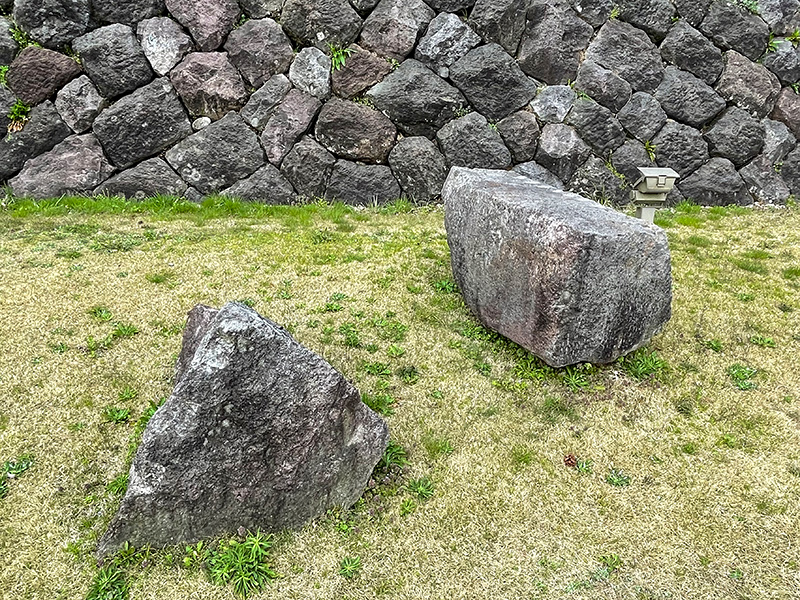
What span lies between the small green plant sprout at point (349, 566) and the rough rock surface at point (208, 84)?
6.23 m

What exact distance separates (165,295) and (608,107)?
243 inches

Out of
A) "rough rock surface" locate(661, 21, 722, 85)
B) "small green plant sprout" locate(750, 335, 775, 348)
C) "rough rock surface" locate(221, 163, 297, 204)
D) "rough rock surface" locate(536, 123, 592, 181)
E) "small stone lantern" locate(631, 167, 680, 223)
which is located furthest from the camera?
"rough rock surface" locate(661, 21, 722, 85)

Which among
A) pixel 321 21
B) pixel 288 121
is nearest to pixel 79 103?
pixel 288 121

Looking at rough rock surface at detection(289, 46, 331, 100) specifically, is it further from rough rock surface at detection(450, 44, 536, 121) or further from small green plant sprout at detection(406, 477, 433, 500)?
small green plant sprout at detection(406, 477, 433, 500)

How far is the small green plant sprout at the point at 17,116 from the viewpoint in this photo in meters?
7.01

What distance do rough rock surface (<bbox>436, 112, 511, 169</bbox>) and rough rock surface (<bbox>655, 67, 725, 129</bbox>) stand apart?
2389mm

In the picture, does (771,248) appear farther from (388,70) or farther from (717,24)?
(388,70)

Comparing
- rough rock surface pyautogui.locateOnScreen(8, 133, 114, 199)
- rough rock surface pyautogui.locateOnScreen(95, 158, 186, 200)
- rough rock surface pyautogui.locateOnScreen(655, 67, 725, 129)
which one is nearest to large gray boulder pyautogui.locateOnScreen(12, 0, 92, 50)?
rough rock surface pyautogui.locateOnScreen(8, 133, 114, 199)

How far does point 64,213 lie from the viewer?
22.3 ft

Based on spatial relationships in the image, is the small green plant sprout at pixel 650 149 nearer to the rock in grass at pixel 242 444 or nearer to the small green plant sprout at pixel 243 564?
the rock in grass at pixel 242 444

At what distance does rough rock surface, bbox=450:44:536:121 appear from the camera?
7535 mm

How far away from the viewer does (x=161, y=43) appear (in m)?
7.21

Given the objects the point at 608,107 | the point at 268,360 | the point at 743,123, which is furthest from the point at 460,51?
the point at 268,360

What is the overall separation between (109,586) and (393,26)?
6.93 metres
